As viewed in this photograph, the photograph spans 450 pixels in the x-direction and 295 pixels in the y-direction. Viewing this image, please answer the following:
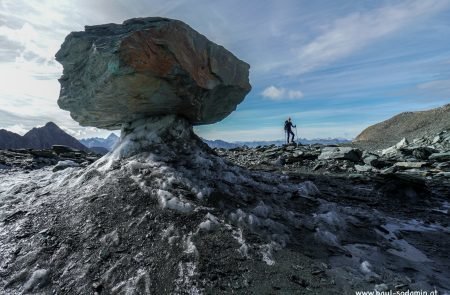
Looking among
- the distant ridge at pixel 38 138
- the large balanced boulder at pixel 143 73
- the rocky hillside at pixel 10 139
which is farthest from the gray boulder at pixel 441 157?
the rocky hillside at pixel 10 139

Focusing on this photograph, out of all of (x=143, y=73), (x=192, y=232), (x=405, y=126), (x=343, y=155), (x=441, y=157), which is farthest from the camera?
(x=405, y=126)

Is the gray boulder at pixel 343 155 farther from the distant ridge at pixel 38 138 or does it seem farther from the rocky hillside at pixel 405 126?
the distant ridge at pixel 38 138

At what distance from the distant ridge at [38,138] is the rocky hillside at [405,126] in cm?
6643

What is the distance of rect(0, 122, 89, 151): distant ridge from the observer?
83188 millimetres

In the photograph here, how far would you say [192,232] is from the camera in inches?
246

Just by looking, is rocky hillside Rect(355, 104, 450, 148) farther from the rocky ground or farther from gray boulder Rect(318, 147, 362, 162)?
the rocky ground

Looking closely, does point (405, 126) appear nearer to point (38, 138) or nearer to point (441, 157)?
point (441, 157)

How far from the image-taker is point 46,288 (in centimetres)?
548

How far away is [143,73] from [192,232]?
3998 mm

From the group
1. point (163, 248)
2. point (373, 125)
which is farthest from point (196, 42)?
point (373, 125)

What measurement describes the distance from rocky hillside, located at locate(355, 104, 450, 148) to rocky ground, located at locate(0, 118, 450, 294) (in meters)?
34.2

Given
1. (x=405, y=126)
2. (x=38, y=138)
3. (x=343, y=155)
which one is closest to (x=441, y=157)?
(x=343, y=155)

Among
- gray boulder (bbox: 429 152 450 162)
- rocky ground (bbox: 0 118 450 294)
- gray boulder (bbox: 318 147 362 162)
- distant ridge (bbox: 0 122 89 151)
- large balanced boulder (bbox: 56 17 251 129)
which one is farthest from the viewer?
distant ridge (bbox: 0 122 89 151)

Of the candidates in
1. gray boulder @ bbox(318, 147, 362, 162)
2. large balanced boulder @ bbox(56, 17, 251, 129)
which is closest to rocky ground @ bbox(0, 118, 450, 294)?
large balanced boulder @ bbox(56, 17, 251, 129)
